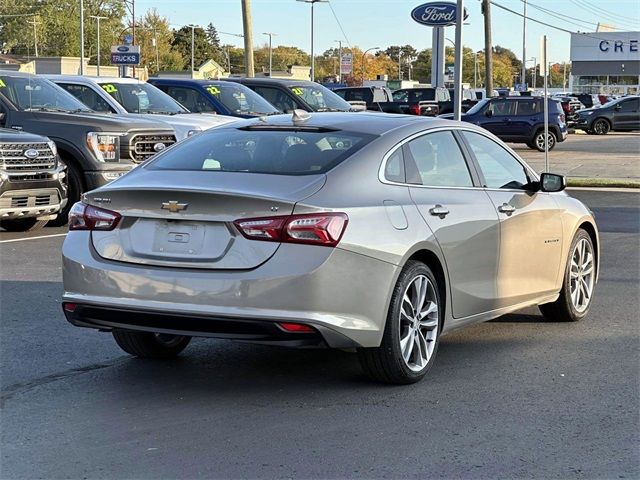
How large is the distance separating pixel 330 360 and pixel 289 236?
5.04 ft

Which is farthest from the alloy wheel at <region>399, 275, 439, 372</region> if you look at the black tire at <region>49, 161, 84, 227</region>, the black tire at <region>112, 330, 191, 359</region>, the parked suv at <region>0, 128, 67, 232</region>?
the black tire at <region>49, 161, 84, 227</region>

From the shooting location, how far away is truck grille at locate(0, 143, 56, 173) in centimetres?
1254

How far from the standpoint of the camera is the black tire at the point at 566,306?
8.03 m

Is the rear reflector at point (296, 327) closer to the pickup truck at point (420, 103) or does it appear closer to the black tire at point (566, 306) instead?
the black tire at point (566, 306)

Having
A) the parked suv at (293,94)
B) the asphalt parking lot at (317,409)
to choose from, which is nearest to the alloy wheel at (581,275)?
the asphalt parking lot at (317,409)

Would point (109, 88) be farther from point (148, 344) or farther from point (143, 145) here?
point (148, 344)

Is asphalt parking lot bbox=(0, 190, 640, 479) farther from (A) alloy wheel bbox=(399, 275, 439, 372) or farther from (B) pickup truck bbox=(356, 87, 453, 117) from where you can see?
(B) pickup truck bbox=(356, 87, 453, 117)

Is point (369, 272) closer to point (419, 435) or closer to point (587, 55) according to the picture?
point (419, 435)

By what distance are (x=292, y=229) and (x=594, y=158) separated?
85.3 ft

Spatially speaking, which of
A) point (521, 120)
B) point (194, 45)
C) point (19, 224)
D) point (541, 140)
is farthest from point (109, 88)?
point (194, 45)

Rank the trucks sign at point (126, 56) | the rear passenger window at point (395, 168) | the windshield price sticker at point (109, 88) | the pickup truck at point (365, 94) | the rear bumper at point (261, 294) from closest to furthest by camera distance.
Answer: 1. the rear bumper at point (261, 294)
2. the rear passenger window at point (395, 168)
3. the windshield price sticker at point (109, 88)
4. the pickup truck at point (365, 94)
5. the trucks sign at point (126, 56)

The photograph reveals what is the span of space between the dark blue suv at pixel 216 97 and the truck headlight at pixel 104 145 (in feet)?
20.4

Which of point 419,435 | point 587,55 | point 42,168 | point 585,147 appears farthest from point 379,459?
point 587,55

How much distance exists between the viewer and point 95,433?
5.25 meters
